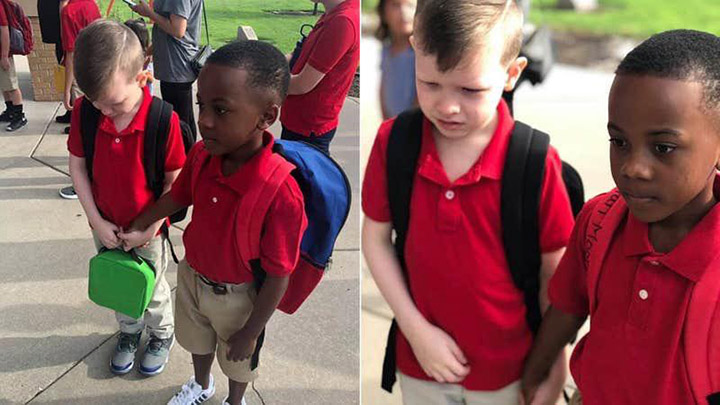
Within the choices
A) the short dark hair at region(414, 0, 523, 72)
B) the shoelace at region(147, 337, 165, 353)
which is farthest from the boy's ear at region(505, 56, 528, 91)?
the shoelace at region(147, 337, 165, 353)

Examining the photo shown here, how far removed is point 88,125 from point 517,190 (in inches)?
59.8

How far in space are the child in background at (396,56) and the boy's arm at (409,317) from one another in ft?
0.83

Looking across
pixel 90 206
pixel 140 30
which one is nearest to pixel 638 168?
pixel 90 206

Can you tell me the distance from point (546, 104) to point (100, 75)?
129cm

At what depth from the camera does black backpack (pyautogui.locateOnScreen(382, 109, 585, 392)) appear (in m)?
1.24

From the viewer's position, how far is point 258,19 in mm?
5906

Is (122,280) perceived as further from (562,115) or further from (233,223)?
(562,115)

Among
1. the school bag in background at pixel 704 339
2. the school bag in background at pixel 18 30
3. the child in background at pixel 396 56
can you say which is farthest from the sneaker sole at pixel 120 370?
the school bag in background at pixel 18 30

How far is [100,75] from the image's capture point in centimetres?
205

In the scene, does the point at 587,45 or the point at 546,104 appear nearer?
the point at 587,45

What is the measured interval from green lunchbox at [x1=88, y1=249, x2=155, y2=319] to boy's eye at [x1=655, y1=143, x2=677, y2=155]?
1.68 meters

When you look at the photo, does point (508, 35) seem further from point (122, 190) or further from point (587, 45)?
point (122, 190)

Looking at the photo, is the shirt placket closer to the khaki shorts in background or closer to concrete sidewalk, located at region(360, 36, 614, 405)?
concrete sidewalk, located at region(360, 36, 614, 405)

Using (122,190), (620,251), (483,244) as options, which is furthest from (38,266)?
(620,251)
